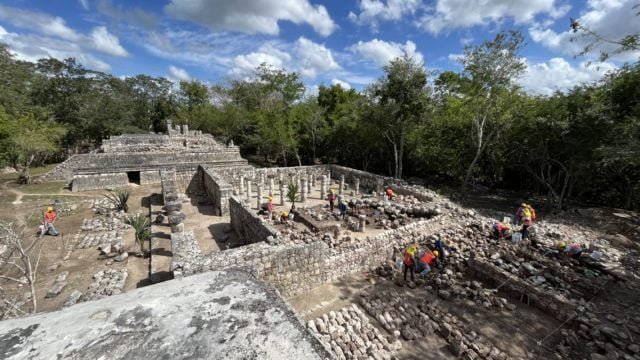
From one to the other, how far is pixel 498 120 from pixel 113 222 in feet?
59.4

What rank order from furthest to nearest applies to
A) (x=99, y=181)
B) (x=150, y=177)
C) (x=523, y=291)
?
1. (x=150, y=177)
2. (x=99, y=181)
3. (x=523, y=291)

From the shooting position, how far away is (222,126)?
35750 millimetres

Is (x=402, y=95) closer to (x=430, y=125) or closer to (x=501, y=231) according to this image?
(x=430, y=125)

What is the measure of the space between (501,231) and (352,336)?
6.97 m

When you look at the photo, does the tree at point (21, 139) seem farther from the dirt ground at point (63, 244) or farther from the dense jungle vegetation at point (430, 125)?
the dirt ground at point (63, 244)

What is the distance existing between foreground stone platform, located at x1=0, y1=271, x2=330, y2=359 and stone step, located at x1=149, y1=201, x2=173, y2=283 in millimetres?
4931

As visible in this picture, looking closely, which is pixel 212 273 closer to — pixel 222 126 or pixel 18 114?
pixel 18 114

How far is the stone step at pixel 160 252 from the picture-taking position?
690 cm

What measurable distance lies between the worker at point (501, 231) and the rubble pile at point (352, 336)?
6278 mm

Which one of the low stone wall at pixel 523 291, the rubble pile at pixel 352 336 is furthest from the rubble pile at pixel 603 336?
the rubble pile at pixel 352 336

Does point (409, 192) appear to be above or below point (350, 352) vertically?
above

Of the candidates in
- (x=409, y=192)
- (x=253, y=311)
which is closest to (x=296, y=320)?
(x=253, y=311)

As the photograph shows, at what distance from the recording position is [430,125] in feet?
61.1

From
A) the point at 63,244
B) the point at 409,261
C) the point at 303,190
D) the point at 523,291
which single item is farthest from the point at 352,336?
the point at 63,244
